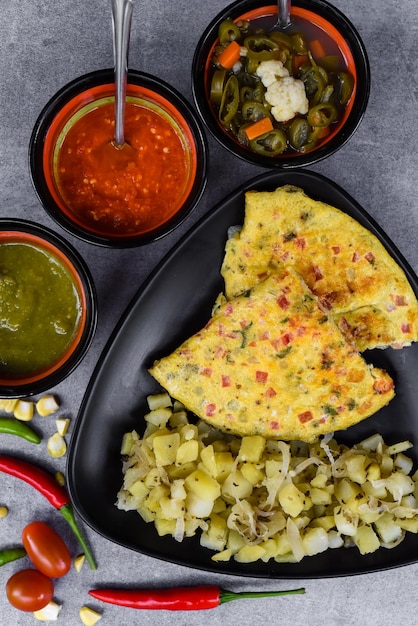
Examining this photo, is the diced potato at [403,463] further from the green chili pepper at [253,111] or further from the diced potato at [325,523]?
the green chili pepper at [253,111]

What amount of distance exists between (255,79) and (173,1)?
854 millimetres

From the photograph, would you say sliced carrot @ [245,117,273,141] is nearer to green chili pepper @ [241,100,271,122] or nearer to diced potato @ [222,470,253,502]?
green chili pepper @ [241,100,271,122]

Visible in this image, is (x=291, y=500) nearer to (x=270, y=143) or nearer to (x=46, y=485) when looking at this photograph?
(x=46, y=485)

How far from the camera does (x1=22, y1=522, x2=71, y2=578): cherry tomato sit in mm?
3949

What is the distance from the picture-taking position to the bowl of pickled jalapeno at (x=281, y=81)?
350 centimetres

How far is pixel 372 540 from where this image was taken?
3.69 m

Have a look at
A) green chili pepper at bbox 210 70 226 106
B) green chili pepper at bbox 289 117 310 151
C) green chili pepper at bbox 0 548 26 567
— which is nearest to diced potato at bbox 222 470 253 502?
green chili pepper at bbox 0 548 26 567

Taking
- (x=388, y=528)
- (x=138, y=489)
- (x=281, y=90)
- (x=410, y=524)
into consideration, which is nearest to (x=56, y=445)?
(x=138, y=489)

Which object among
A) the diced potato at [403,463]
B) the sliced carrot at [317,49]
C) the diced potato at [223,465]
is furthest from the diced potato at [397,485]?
→ the sliced carrot at [317,49]

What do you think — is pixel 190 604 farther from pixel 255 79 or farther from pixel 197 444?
pixel 255 79

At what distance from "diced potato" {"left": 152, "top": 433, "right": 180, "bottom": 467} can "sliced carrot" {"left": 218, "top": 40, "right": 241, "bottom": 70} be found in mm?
1983

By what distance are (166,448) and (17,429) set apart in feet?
3.15

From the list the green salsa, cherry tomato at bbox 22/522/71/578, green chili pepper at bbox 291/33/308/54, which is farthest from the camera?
cherry tomato at bbox 22/522/71/578

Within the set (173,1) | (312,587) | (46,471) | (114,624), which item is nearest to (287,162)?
(173,1)
